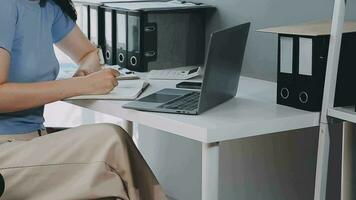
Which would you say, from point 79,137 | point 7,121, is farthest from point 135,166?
point 7,121

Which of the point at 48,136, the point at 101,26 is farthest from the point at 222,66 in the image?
the point at 101,26

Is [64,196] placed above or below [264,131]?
below

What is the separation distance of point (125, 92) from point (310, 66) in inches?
21.8

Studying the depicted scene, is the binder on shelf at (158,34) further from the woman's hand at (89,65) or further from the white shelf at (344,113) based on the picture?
the white shelf at (344,113)

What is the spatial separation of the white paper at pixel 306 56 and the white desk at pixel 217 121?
0.11 meters

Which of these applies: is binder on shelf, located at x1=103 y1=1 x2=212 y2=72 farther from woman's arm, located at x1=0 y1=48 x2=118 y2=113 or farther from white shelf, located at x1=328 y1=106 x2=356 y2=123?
white shelf, located at x1=328 y1=106 x2=356 y2=123

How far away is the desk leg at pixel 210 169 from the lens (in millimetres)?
1618

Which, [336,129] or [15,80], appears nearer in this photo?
[15,80]

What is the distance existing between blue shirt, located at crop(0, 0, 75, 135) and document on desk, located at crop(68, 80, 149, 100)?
0.16 m

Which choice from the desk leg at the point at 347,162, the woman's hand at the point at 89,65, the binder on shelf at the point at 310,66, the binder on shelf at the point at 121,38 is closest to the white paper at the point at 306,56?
the binder on shelf at the point at 310,66

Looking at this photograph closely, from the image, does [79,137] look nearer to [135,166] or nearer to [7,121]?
[135,166]

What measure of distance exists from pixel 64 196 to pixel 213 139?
0.39 meters

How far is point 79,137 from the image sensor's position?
165 cm

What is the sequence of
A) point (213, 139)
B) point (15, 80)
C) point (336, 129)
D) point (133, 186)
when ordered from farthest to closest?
point (336, 129), point (15, 80), point (133, 186), point (213, 139)
